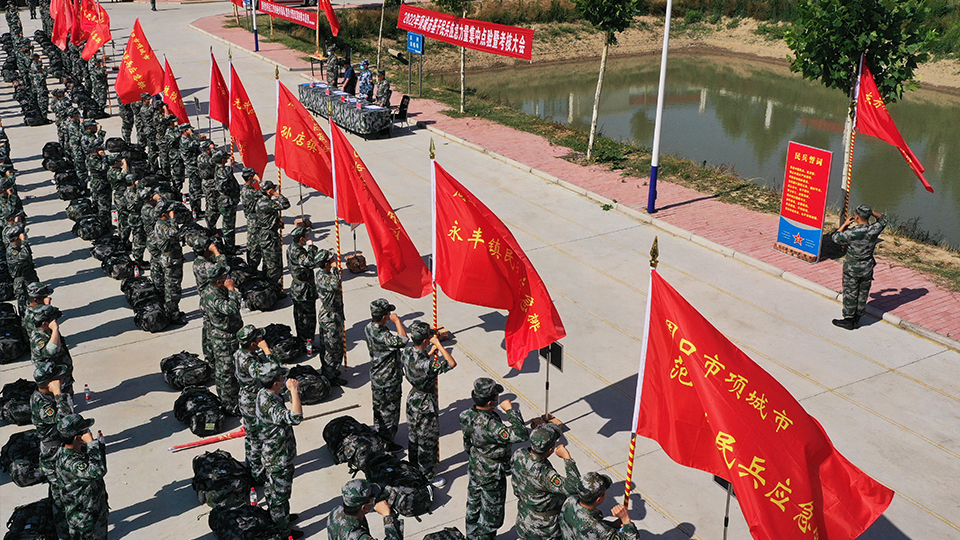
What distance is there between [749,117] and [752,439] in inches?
1226

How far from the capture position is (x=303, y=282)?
12914 mm

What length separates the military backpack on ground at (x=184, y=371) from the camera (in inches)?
485

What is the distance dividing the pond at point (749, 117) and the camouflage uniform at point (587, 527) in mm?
17037

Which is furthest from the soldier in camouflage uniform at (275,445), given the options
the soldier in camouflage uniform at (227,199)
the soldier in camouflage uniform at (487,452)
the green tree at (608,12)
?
the green tree at (608,12)

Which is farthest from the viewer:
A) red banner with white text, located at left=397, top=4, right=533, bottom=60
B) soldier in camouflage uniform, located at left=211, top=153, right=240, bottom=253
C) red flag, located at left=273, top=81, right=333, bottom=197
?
red banner with white text, located at left=397, top=4, right=533, bottom=60

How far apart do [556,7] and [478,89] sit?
1450 cm

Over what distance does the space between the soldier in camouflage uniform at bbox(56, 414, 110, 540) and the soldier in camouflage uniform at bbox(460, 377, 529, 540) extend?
377cm

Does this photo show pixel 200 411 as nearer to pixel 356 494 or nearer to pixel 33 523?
pixel 33 523

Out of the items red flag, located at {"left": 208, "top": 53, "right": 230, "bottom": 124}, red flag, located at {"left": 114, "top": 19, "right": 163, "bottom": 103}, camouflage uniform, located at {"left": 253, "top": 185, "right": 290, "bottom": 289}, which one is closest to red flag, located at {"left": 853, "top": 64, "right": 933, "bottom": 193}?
camouflage uniform, located at {"left": 253, "top": 185, "right": 290, "bottom": 289}

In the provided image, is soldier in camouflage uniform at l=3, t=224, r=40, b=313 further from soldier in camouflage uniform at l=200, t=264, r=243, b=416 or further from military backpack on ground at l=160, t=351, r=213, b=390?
soldier in camouflage uniform at l=200, t=264, r=243, b=416

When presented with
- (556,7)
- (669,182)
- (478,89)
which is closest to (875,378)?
(669,182)

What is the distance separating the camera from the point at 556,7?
169ft

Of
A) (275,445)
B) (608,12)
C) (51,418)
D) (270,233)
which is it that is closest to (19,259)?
(270,233)

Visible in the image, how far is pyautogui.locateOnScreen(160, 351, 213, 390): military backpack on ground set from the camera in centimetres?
1232
